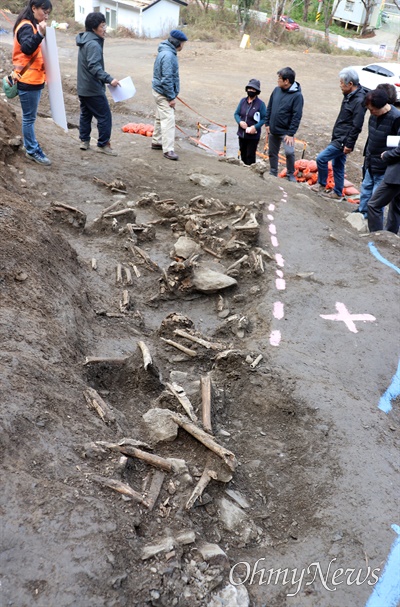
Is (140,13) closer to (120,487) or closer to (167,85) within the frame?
(167,85)

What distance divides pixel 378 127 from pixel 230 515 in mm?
7005

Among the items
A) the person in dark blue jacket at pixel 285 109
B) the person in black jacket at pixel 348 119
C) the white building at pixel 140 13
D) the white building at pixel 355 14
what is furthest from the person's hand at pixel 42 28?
the white building at pixel 355 14

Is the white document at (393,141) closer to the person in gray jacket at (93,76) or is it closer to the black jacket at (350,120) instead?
the black jacket at (350,120)

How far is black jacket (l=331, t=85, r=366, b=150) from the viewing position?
31.1ft

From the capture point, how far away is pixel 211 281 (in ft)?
22.1

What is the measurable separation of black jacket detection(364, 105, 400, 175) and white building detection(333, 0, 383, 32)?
44.4 metres

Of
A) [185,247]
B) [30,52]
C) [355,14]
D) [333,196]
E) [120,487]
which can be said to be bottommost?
[333,196]

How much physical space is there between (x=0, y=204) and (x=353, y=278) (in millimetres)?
4419

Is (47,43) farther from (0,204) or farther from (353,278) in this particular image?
(353,278)

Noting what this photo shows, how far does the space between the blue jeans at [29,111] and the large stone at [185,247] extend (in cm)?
305

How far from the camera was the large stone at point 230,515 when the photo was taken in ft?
11.1

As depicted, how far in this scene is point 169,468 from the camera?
11.3ft

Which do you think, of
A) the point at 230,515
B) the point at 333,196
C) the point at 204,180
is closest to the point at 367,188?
the point at 333,196

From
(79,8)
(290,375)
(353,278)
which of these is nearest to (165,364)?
(290,375)
